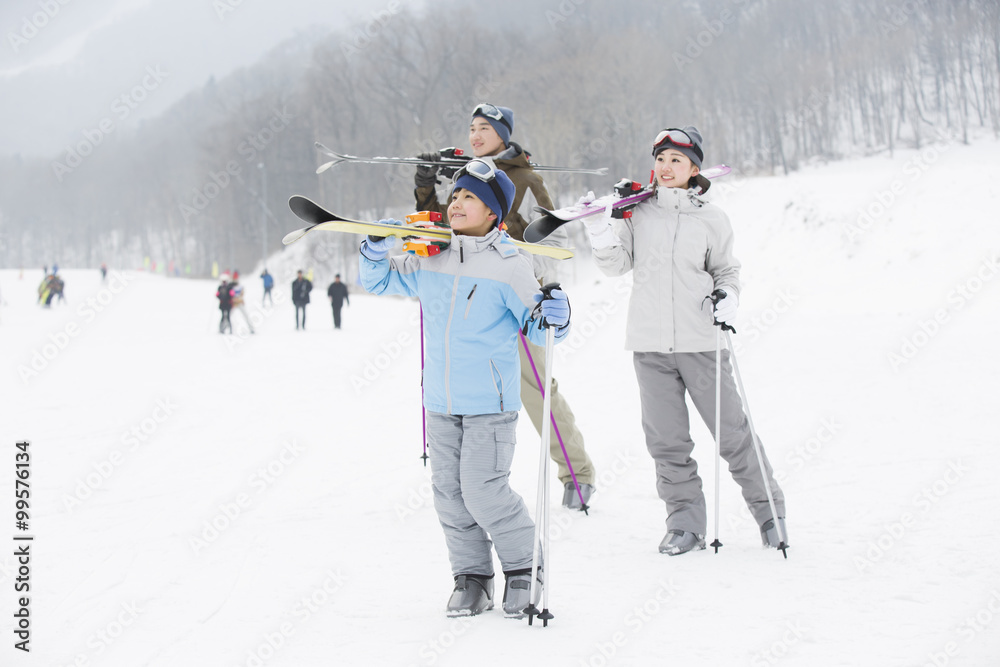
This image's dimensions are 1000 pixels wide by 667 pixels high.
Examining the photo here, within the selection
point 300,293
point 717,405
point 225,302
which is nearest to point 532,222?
point 717,405

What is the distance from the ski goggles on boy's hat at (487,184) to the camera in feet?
9.45

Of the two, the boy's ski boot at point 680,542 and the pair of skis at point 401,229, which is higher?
the pair of skis at point 401,229

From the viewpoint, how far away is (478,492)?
276 cm

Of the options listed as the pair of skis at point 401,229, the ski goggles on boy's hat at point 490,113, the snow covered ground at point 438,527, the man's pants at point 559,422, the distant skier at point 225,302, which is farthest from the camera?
the distant skier at point 225,302

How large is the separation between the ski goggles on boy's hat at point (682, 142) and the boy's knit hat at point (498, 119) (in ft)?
2.62

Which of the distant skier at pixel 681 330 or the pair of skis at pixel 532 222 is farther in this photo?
the distant skier at pixel 681 330

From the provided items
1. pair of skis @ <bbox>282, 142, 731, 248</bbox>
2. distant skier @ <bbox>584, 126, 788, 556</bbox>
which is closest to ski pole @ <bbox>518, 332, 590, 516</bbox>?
distant skier @ <bbox>584, 126, 788, 556</bbox>

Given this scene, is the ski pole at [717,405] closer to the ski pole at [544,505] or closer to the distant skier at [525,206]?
the distant skier at [525,206]

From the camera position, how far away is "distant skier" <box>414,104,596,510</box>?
12.9 feet

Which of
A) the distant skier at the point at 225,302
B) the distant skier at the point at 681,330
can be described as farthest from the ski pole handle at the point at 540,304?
the distant skier at the point at 225,302

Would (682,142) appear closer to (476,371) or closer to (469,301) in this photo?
(469,301)

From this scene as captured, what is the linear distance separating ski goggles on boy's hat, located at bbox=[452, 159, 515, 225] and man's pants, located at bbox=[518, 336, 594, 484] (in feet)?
4.21

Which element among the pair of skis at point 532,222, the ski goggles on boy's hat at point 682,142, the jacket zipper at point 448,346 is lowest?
the jacket zipper at point 448,346

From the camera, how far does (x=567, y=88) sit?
41031mm
